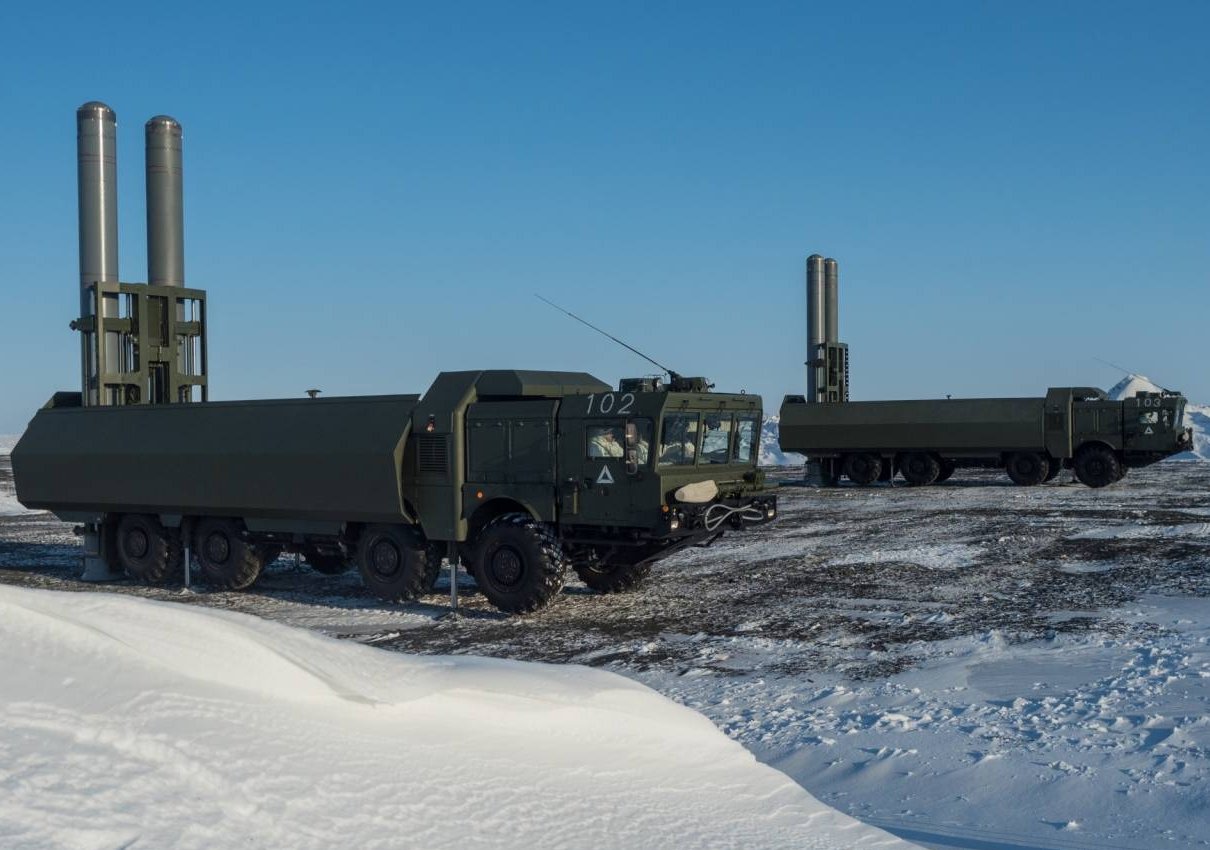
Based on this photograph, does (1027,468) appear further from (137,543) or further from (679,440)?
(137,543)

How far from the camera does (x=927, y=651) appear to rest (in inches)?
406

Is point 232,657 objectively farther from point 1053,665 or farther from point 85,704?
point 1053,665

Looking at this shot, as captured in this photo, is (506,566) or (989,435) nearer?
(506,566)

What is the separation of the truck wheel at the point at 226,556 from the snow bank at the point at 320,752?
430 inches

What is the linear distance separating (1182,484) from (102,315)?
2832 cm

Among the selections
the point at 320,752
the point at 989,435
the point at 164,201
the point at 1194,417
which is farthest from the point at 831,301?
the point at 1194,417

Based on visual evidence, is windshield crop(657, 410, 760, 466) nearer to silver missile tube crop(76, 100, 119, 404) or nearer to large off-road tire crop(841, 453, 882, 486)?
silver missile tube crop(76, 100, 119, 404)

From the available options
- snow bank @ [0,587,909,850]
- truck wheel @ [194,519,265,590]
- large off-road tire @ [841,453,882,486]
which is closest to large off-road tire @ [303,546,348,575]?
truck wheel @ [194,519,265,590]

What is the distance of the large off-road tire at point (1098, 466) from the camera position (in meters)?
31.2

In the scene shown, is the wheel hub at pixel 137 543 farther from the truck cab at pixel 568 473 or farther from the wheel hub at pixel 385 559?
the truck cab at pixel 568 473

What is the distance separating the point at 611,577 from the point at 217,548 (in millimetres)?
5371

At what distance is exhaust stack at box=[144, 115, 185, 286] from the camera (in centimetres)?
1961

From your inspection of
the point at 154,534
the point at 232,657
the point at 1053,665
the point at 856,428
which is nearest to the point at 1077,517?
the point at 856,428

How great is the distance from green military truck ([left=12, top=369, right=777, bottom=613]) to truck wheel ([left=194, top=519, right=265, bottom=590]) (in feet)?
0.07
